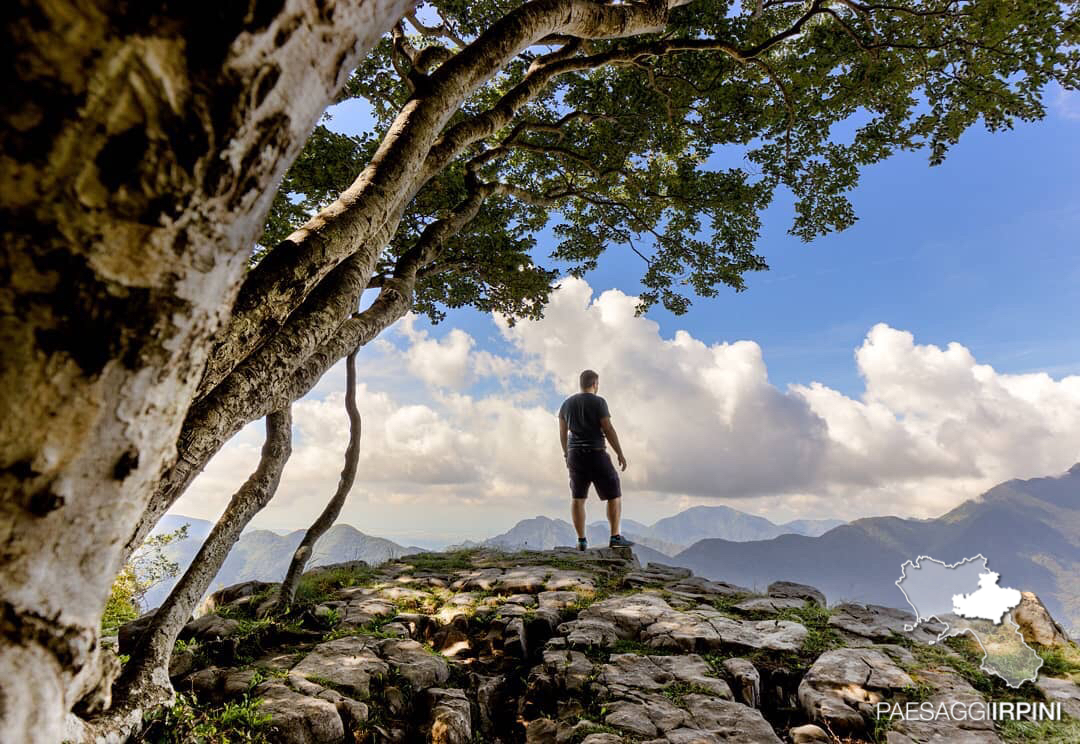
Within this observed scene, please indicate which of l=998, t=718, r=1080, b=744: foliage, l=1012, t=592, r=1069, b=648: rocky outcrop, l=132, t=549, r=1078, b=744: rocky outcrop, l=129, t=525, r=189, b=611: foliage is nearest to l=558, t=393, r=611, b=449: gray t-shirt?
l=132, t=549, r=1078, b=744: rocky outcrop

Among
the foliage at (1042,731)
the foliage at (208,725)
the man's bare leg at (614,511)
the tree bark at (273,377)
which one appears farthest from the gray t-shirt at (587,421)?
the foliage at (208,725)

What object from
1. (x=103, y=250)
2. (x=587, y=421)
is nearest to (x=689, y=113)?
(x=587, y=421)

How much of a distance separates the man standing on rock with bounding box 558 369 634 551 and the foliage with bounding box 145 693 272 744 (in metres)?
6.86

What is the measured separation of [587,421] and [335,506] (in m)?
4.93

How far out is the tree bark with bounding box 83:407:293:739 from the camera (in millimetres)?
3326

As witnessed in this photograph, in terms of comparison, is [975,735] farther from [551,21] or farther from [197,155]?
[551,21]

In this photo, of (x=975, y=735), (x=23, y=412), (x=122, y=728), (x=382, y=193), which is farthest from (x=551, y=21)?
(x=975, y=735)

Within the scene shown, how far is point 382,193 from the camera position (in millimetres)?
3705

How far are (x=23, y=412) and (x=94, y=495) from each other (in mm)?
266

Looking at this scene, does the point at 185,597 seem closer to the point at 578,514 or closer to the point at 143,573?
the point at 578,514

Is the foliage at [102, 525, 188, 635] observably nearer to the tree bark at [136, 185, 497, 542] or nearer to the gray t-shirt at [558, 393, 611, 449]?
the tree bark at [136, 185, 497, 542]

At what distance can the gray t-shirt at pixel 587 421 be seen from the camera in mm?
9906

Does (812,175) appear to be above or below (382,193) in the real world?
above

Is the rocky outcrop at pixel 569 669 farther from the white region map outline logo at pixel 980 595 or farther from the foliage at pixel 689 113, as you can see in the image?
the foliage at pixel 689 113
